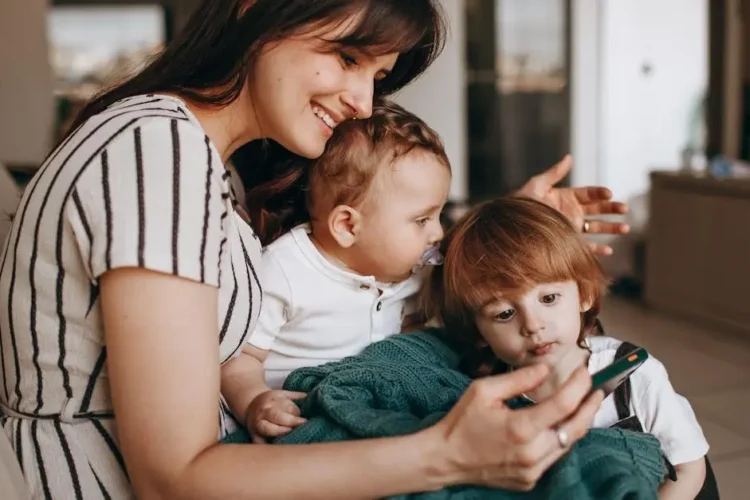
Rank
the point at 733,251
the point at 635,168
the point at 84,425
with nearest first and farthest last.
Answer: the point at 84,425
the point at 733,251
the point at 635,168

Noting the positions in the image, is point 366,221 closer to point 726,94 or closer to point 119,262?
point 119,262

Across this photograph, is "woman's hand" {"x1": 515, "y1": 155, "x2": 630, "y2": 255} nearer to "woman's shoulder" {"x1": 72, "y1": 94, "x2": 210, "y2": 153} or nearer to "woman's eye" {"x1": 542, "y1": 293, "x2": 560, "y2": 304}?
"woman's eye" {"x1": 542, "y1": 293, "x2": 560, "y2": 304}

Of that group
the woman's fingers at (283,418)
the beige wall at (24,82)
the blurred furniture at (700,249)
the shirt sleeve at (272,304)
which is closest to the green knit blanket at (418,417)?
the woman's fingers at (283,418)

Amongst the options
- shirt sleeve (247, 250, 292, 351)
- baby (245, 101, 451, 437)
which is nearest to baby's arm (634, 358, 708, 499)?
baby (245, 101, 451, 437)

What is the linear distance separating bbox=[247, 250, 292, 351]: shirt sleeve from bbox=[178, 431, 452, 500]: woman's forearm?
1.33ft

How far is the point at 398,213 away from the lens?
4.25ft

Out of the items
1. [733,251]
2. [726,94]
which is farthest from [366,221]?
[726,94]

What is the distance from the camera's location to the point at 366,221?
1.30 metres

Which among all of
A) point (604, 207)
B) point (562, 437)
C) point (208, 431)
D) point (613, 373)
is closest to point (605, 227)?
point (604, 207)

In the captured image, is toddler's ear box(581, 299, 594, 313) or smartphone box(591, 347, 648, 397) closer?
smartphone box(591, 347, 648, 397)

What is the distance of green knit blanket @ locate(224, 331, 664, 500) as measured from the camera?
0.85 m

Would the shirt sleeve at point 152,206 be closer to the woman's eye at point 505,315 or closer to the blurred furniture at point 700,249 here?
the woman's eye at point 505,315

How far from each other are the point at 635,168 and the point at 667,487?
4.94 metres

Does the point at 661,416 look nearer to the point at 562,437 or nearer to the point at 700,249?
the point at 562,437
